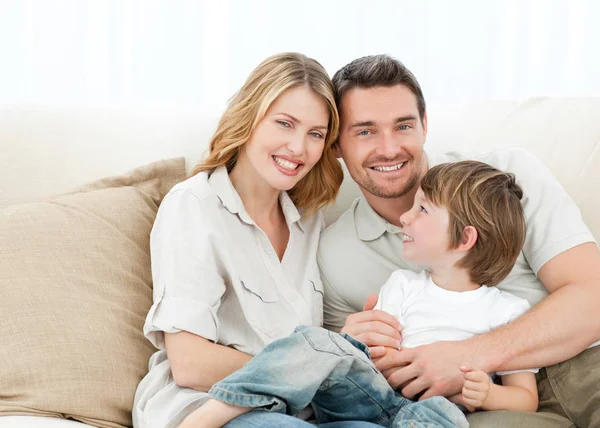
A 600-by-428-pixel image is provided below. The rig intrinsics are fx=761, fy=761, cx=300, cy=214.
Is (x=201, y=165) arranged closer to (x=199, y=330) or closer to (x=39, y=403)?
(x=199, y=330)

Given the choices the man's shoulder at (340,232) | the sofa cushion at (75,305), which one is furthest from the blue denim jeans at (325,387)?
the man's shoulder at (340,232)

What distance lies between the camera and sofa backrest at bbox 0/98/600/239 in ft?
6.46

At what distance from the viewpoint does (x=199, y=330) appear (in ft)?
5.39

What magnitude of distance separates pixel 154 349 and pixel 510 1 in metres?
2.12

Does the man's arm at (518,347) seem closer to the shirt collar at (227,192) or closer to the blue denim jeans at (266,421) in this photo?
the blue denim jeans at (266,421)

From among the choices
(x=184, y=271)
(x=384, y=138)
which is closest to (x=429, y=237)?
(x=384, y=138)

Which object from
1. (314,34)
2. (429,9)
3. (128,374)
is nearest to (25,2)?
(314,34)

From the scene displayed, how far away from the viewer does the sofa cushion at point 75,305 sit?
5.16 ft

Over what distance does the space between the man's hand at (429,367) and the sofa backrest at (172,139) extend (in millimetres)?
541

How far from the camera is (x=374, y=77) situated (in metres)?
2.01

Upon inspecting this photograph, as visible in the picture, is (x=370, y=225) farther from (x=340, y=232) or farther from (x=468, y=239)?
(x=468, y=239)

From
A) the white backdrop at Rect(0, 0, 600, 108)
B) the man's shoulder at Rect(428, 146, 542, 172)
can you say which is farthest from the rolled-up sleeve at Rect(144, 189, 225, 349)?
the white backdrop at Rect(0, 0, 600, 108)

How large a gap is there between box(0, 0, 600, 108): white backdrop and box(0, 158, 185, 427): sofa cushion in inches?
42.5

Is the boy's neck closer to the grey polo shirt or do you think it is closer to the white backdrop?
the grey polo shirt
